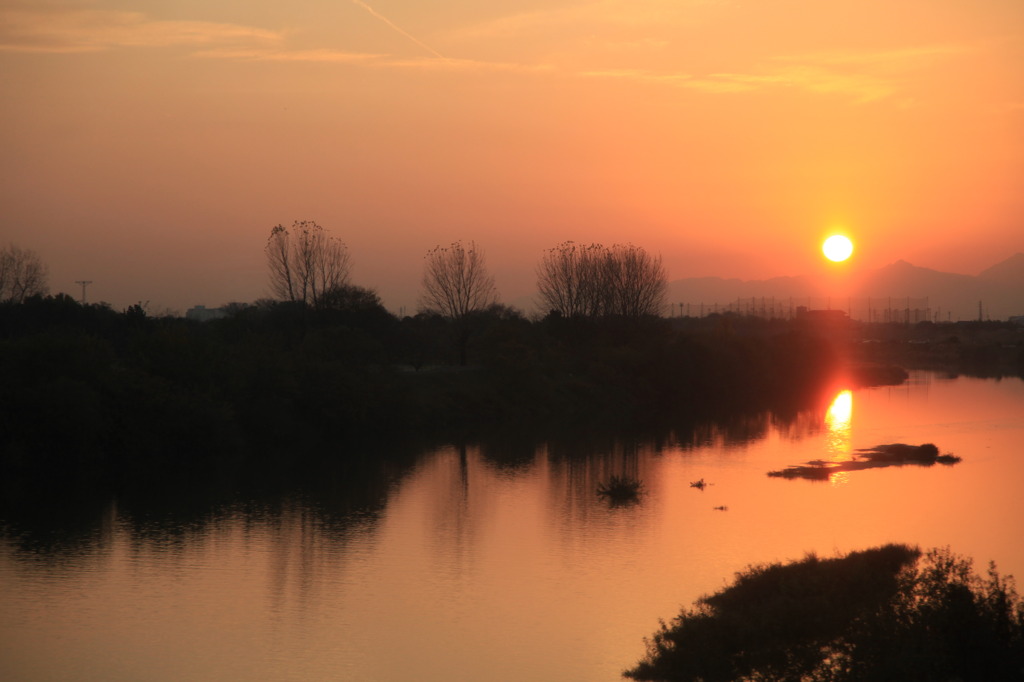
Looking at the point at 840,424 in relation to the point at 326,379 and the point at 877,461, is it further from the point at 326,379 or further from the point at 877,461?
the point at 326,379

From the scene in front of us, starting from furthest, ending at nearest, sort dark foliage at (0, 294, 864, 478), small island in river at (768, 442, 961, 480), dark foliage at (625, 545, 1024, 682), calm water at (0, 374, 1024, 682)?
small island in river at (768, 442, 961, 480) < dark foliage at (0, 294, 864, 478) < calm water at (0, 374, 1024, 682) < dark foliage at (625, 545, 1024, 682)

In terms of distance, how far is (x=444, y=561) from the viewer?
21.6 meters

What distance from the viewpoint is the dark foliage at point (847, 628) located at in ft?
36.9

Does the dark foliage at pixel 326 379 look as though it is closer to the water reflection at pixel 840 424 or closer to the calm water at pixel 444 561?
the water reflection at pixel 840 424

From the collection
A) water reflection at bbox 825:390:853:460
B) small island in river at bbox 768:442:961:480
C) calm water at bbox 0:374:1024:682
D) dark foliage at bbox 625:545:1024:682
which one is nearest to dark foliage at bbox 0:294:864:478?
water reflection at bbox 825:390:853:460

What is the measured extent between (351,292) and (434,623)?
1898 inches

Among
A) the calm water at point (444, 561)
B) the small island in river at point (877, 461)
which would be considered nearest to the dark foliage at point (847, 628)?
the calm water at point (444, 561)

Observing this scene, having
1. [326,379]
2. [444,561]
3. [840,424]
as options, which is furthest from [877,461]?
[326,379]

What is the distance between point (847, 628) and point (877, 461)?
24.6 m

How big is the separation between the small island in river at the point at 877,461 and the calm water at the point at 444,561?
86cm

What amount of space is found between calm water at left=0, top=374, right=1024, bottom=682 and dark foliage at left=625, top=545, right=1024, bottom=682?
130 centimetres

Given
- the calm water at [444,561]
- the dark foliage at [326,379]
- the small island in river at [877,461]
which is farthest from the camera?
the small island in river at [877,461]

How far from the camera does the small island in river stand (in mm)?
33312

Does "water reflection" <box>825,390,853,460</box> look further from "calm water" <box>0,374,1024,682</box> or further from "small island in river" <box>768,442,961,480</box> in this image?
"calm water" <box>0,374,1024,682</box>
